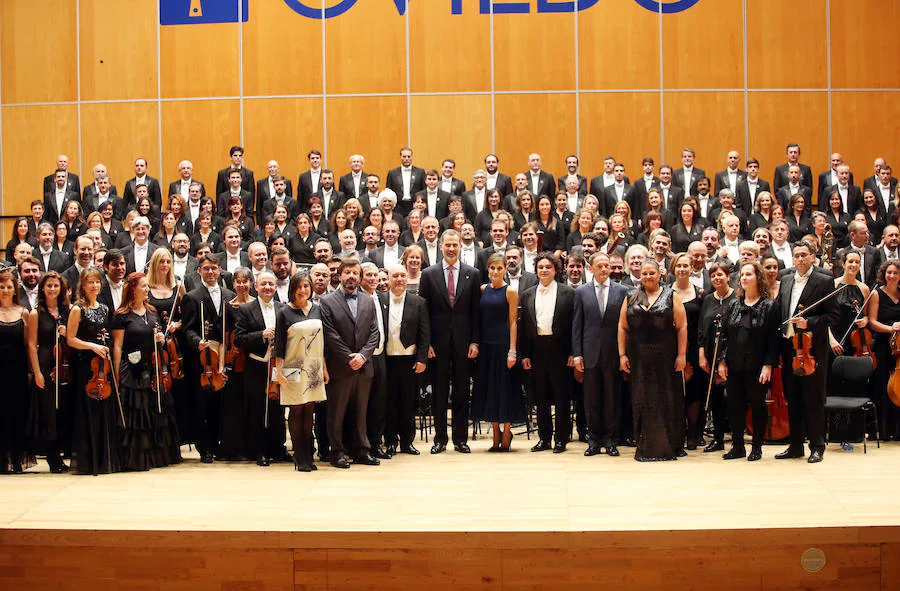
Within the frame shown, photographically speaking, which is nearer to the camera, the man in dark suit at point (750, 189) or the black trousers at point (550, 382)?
the black trousers at point (550, 382)

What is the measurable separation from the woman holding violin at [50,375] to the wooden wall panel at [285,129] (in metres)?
5.74

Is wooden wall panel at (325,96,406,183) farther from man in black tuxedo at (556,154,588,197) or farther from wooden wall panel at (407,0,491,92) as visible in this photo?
man in black tuxedo at (556,154,588,197)

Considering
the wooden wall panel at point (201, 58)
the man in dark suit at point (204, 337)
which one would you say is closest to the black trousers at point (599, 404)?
the man in dark suit at point (204, 337)

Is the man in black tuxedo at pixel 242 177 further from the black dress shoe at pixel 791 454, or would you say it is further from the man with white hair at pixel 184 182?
the black dress shoe at pixel 791 454

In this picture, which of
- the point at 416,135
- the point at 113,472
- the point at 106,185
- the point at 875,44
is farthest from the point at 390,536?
the point at 875,44

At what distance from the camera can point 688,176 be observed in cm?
962

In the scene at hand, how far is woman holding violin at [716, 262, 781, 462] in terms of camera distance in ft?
17.9

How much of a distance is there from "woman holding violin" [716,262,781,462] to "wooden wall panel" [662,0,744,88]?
589 cm

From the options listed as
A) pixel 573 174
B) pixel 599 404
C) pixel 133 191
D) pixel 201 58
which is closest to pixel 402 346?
pixel 599 404

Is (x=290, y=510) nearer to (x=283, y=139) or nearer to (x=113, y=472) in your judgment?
(x=113, y=472)

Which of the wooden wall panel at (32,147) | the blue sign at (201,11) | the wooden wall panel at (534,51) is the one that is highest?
the blue sign at (201,11)

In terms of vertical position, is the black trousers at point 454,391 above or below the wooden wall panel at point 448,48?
below

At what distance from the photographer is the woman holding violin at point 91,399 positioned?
5.36 meters

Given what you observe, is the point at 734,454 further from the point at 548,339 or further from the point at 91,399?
the point at 91,399
